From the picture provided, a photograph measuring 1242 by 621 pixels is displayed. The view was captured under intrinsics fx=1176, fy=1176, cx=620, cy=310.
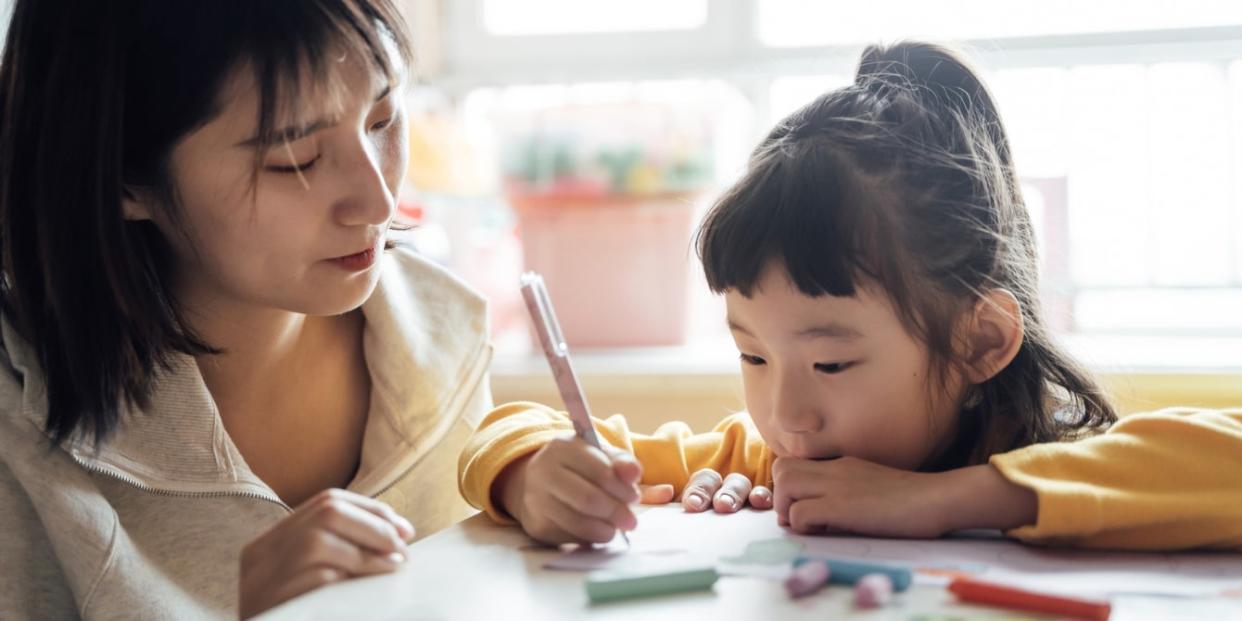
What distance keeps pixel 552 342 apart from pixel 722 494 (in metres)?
0.22

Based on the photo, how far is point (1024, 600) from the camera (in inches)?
19.6

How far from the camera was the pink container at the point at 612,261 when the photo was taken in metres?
1.67

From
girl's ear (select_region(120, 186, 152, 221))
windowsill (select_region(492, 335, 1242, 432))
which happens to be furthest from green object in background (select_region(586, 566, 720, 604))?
windowsill (select_region(492, 335, 1242, 432))

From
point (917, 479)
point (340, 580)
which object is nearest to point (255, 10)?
point (340, 580)

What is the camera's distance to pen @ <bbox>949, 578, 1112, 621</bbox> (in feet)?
1.58

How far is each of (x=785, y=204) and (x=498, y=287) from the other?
115cm

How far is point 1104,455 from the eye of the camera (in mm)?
647

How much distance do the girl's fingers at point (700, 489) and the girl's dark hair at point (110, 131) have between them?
35 cm

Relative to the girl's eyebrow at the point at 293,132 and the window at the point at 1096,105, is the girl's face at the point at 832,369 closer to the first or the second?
the girl's eyebrow at the point at 293,132

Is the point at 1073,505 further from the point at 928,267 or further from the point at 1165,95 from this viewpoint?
the point at 1165,95

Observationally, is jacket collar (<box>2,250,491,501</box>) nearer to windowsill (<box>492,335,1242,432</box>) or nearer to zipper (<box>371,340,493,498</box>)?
zipper (<box>371,340,493,498</box>)

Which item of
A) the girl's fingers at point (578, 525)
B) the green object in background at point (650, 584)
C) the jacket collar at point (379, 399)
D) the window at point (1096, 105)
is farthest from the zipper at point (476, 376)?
the window at point (1096, 105)

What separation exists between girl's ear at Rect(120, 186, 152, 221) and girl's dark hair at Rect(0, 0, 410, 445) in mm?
10

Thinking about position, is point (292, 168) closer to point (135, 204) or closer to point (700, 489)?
point (135, 204)
